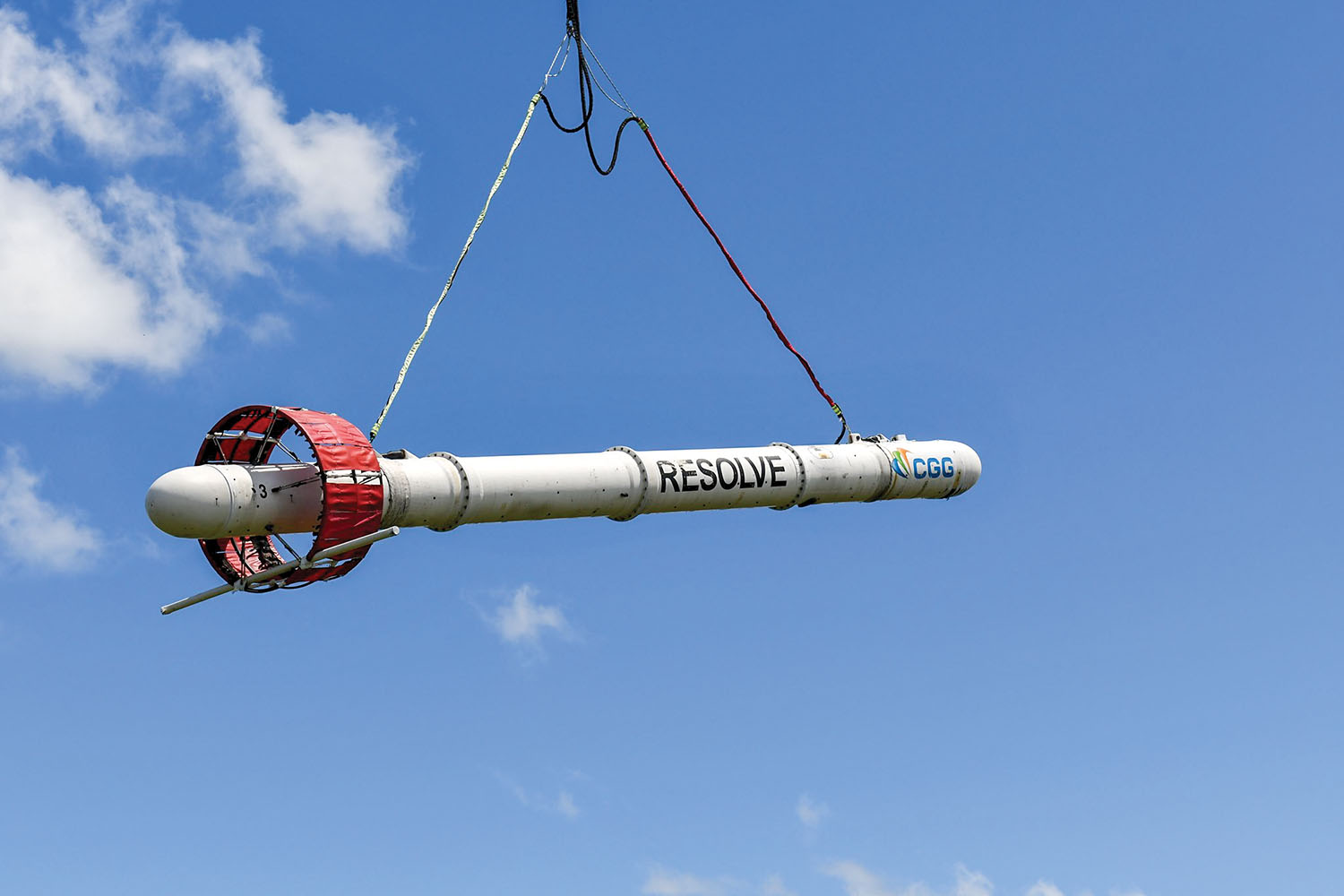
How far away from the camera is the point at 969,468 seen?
2798cm

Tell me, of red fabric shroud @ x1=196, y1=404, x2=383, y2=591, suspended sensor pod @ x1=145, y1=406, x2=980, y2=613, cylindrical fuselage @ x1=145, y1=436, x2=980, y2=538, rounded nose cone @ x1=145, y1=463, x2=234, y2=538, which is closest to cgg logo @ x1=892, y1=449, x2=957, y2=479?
cylindrical fuselage @ x1=145, y1=436, x2=980, y2=538

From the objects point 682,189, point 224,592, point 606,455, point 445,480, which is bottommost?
point 224,592

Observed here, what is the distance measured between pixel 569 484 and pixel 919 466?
24.6ft

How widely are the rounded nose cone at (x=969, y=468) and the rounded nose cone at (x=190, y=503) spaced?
546 inches

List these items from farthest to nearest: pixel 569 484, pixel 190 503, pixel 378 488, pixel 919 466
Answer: pixel 919 466
pixel 569 484
pixel 378 488
pixel 190 503

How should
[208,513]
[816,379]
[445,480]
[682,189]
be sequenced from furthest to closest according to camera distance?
[816,379], [682,189], [445,480], [208,513]

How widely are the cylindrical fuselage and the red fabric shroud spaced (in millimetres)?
178

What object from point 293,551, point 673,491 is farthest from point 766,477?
point 293,551

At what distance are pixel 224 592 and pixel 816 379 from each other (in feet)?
36.3

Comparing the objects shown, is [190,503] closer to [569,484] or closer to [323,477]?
[323,477]

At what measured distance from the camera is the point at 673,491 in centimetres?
2381

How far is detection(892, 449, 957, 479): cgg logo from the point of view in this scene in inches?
1054

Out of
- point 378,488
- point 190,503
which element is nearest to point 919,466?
point 378,488

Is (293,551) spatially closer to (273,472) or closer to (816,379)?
(273,472)
